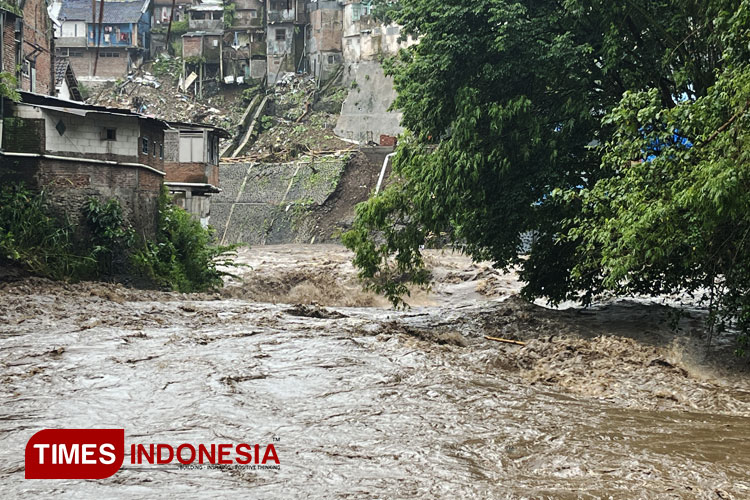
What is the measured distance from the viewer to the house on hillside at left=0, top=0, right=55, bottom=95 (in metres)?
29.2

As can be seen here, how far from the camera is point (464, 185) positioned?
16.2 metres

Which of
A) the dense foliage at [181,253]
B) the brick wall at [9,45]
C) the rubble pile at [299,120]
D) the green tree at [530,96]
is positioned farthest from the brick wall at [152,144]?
the rubble pile at [299,120]

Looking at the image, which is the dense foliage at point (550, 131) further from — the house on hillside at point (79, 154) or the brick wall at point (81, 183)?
the house on hillside at point (79, 154)

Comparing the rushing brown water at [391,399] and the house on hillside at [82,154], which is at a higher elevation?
the house on hillside at [82,154]

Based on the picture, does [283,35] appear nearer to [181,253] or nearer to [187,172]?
[187,172]

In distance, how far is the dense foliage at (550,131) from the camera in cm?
1272

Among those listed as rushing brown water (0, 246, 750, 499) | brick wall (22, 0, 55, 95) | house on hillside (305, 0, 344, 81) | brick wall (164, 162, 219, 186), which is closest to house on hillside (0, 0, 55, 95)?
brick wall (22, 0, 55, 95)

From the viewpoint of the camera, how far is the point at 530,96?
1656 centimetres

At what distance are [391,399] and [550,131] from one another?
7.68 meters

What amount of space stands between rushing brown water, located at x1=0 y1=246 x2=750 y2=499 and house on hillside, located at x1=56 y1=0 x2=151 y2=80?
44008 mm

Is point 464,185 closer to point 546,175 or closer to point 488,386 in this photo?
point 546,175

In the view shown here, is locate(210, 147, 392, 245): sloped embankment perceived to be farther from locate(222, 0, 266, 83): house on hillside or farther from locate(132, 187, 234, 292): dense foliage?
locate(132, 187, 234, 292): dense foliage

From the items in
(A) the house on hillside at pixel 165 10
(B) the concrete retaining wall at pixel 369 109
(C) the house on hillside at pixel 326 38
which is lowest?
(B) the concrete retaining wall at pixel 369 109

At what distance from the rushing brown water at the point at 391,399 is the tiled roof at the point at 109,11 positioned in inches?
1769
